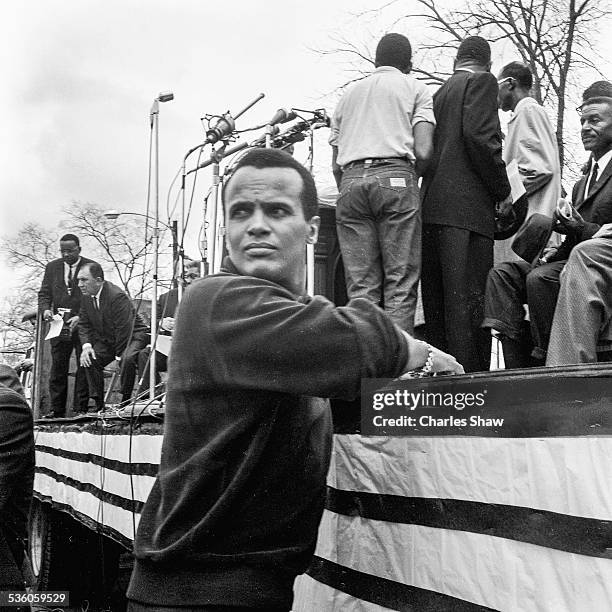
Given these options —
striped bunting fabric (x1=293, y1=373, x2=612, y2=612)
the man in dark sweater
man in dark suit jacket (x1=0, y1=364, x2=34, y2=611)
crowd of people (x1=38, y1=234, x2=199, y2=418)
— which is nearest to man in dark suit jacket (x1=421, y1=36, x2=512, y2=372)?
striped bunting fabric (x1=293, y1=373, x2=612, y2=612)

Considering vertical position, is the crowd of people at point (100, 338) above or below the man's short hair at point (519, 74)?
below

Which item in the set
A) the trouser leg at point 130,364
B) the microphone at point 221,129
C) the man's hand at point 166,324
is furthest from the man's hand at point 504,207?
the trouser leg at point 130,364

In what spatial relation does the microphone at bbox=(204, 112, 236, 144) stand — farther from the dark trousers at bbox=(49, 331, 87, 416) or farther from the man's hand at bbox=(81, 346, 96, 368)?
the dark trousers at bbox=(49, 331, 87, 416)

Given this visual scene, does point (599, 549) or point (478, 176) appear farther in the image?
point (478, 176)

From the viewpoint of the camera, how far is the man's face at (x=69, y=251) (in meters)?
10.4

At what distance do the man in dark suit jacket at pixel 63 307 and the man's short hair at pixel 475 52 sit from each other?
629 cm

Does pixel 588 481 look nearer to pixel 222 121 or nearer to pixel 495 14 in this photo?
pixel 222 121

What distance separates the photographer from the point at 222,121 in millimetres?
6926

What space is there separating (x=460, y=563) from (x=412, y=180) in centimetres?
251

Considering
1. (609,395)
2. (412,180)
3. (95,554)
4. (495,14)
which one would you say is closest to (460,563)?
(609,395)

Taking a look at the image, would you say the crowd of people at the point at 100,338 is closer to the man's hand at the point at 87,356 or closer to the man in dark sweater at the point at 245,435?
the man's hand at the point at 87,356

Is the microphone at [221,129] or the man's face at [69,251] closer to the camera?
the microphone at [221,129]

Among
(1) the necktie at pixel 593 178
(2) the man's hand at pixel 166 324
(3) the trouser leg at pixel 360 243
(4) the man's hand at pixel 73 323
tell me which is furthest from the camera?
(4) the man's hand at pixel 73 323

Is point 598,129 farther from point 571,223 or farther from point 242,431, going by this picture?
point 242,431
